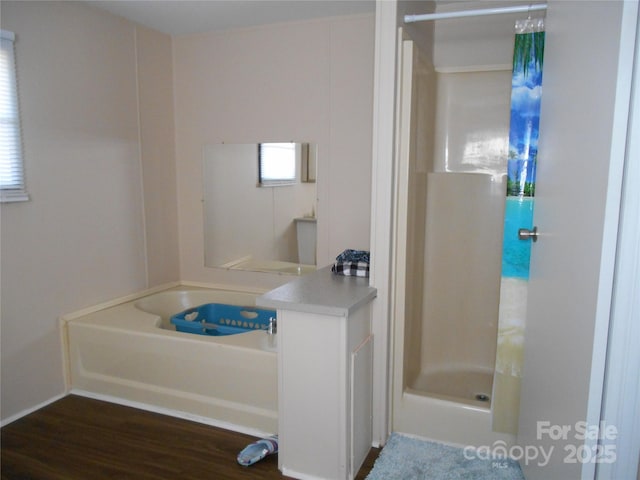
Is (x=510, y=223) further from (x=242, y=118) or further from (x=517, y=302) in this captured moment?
(x=242, y=118)

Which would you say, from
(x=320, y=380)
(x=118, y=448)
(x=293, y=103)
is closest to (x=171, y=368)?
(x=118, y=448)

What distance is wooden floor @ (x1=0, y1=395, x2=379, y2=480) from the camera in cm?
196

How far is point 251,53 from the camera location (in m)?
3.11

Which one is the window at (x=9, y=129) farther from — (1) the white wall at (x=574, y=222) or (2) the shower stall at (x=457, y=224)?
(1) the white wall at (x=574, y=222)

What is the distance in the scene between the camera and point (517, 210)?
1.98 meters

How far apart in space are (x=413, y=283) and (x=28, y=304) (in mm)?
1979

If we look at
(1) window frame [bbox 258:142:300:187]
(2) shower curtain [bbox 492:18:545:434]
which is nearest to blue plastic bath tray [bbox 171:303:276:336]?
(1) window frame [bbox 258:142:300:187]

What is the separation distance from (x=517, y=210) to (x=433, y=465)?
3.70 feet

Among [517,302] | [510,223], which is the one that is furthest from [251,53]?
[517,302]

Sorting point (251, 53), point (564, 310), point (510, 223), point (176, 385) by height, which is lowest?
point (176, 385)

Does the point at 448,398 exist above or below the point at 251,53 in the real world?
below

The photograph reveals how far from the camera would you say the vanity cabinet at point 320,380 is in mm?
1813

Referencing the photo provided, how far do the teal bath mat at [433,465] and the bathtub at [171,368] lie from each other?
0.55m

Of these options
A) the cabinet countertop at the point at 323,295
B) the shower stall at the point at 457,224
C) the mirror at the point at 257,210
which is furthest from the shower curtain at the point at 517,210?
the mirror at the point at 257,210
